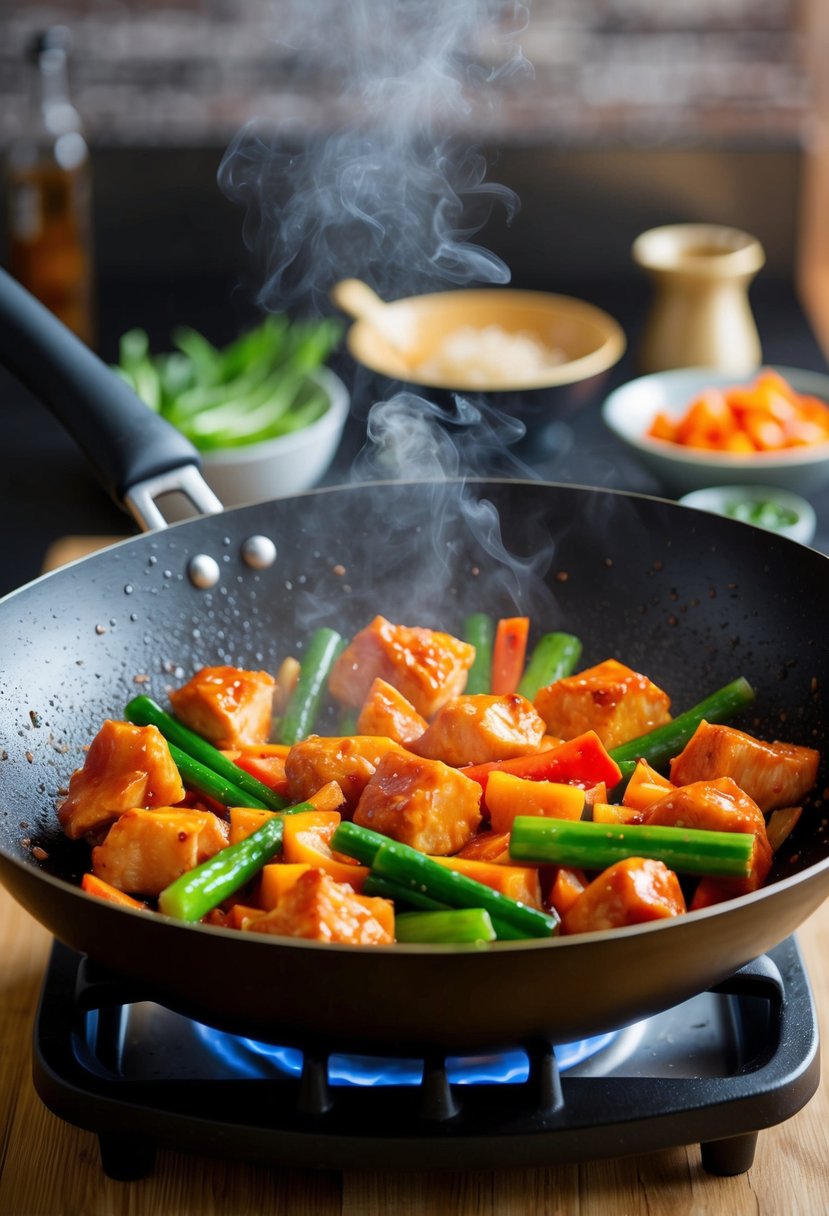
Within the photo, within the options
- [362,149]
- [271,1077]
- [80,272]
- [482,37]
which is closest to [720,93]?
[482,37]

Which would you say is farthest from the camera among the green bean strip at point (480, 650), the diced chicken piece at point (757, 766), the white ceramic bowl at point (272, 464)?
the white ceramic bowl at point (272, 464)

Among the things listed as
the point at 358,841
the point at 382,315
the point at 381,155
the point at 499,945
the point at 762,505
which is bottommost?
the point at 762,505

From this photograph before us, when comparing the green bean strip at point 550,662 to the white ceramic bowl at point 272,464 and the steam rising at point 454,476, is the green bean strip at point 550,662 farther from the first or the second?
the white ceramic bowl at point 272,464

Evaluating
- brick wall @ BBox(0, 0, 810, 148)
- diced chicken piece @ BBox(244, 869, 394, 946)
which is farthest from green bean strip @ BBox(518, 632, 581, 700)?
brick wall @ BBox(0, 0, 810, 148)

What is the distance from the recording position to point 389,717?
161cm

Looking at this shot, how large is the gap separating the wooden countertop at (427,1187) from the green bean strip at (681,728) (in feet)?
1.47

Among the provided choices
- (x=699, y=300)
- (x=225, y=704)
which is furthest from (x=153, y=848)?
(x=699, y=300)

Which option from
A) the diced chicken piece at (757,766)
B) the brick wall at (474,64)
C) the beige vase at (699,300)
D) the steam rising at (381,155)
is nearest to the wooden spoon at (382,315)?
the steam rising at (381,155)

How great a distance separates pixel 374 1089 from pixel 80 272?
238cm

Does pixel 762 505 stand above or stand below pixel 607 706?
below

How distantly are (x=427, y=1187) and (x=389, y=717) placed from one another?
576 millimetres

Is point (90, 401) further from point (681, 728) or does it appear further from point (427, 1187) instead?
point (427, 1187)

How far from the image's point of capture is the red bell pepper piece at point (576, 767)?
1438 millimetres

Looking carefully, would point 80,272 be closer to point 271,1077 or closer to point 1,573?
point 1,573
